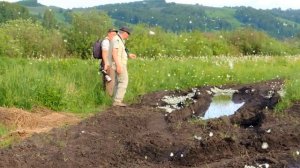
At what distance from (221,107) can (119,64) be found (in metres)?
3.25

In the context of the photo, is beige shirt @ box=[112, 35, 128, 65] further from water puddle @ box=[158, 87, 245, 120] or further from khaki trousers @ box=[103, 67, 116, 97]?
water puddle @ box=[158, 87, 245, 120]

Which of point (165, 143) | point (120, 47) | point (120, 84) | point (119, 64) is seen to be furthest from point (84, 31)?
point (165, 143)

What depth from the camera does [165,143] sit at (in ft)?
30.7

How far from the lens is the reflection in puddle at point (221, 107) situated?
14.0 m

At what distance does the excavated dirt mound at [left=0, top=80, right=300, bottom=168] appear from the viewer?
27.5 ft

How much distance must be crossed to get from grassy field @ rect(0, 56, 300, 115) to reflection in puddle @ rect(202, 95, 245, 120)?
4.95 ft

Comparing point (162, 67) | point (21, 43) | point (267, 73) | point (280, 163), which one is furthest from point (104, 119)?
point (21, 43)

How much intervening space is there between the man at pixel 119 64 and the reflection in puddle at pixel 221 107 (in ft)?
6.49

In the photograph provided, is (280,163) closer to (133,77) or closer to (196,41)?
(133,77)

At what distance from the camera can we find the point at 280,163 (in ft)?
25.3

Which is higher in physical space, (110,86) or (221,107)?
(110,86)

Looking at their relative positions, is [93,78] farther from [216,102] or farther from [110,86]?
[216,102]

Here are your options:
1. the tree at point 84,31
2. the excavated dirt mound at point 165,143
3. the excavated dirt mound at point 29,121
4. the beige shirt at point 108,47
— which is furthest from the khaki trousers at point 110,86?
the tree at point 84,31

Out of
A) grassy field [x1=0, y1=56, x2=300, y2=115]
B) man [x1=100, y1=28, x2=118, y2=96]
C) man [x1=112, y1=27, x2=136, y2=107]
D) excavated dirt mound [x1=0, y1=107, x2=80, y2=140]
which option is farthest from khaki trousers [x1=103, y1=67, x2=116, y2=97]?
excavated dirt mound [x1=0, y1=107, x2=80, y2=140]
